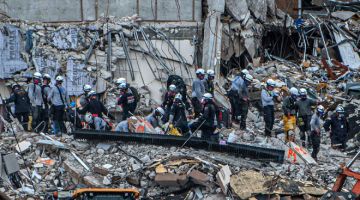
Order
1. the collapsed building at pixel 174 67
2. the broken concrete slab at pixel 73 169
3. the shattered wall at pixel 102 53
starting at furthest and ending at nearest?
the shattered wall at pixel 102 53 < the broken concrete slab at pixel 73 169 < the collapsed building at pixel 174 67

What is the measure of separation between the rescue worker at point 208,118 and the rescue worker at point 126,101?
2195 millimetres

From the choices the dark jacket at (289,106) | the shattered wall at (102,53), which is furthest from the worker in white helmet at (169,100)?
the shattered wall at (102,53)

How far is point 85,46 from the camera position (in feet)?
85.9

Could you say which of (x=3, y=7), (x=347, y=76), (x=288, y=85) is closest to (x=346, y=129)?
(x=288, y=85)

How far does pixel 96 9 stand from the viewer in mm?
26828

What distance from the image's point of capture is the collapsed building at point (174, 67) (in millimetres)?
17781

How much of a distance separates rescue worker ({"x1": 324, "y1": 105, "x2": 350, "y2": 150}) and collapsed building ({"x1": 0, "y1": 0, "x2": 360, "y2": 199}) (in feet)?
1.15

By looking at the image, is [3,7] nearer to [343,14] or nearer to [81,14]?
[81,14]

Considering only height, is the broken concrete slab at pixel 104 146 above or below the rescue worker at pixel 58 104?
below

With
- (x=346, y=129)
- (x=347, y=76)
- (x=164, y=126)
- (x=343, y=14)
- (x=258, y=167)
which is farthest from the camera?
(x=343, y=14)

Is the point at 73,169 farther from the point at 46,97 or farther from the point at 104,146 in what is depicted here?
the point at 46,97

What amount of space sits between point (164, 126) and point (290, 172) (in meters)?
3.48

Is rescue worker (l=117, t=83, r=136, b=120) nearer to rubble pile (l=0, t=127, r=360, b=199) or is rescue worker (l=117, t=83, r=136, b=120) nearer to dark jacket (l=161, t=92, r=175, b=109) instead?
dark jacket (l=161, t=92, r=175, b=109)

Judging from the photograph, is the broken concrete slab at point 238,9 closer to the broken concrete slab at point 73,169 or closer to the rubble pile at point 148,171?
the rubble pile at point 148,171
